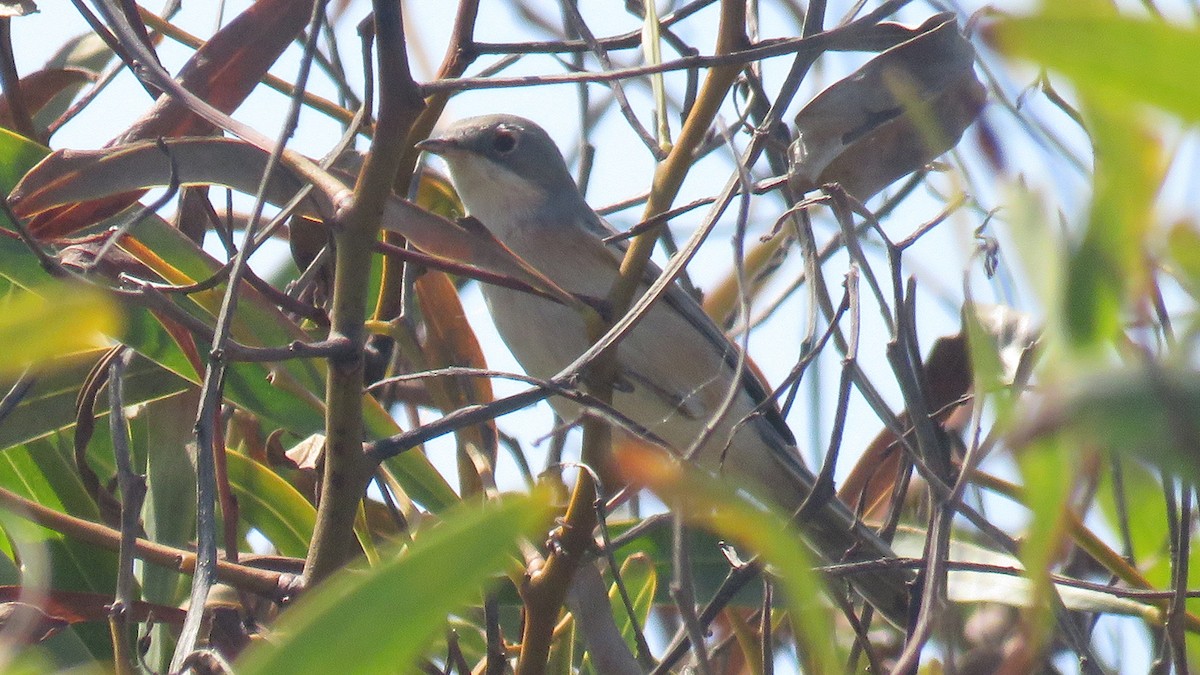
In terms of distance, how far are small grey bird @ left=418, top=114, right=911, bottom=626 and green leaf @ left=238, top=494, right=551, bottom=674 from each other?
2.83 m

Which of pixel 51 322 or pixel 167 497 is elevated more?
pixel 51 322

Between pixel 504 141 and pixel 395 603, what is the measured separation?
12.1 feet

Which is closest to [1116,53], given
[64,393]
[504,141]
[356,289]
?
[356,289]

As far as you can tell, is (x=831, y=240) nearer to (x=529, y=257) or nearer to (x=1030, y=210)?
(x=529, y=257)

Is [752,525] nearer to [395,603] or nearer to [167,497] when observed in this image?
[395,603]

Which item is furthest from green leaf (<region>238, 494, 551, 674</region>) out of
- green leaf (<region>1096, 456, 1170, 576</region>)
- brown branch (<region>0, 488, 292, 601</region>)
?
green leaf (<region>1096, 456, 1170, 576</region>)

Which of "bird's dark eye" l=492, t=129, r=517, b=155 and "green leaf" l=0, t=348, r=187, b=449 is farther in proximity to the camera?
"bird's dark eye" l=492, t=129, r=517, b=155

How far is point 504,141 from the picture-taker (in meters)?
4.16

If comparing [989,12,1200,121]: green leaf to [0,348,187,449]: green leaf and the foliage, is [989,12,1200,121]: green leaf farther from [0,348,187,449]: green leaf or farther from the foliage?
[0,348,187,449]: green leaf

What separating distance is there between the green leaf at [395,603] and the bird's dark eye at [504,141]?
3621 millimetres

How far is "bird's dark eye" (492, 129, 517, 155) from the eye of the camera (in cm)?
412

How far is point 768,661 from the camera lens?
5.57 ft

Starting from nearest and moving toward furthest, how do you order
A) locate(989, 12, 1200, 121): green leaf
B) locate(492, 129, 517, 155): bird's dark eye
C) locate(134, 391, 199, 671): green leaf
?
locate(989, 12, 1200, 121): green leaf < locate(134, 391, 199, 671): green leaf < locate(492, 129, 517, 155): bird's dark eye

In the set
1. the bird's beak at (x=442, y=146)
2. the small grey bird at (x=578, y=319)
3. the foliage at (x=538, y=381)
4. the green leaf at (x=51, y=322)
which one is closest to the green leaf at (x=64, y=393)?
the foliage at (x=538, y=381)
